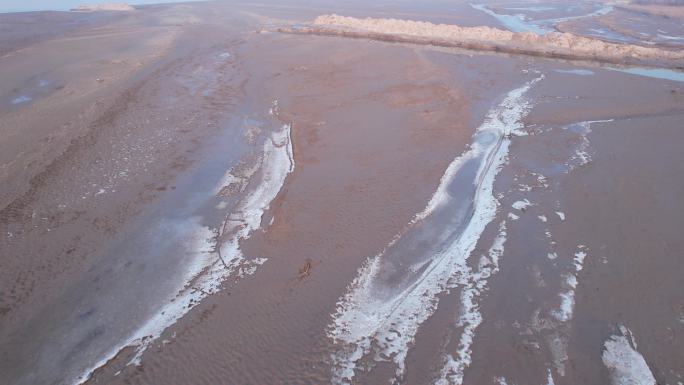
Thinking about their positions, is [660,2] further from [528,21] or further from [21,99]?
[21,99]

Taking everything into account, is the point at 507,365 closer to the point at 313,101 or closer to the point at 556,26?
the point at 313,101

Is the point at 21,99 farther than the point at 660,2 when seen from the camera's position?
No

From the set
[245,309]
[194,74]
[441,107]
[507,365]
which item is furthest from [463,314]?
[194,74]

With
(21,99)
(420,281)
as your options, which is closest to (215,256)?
(420,281)

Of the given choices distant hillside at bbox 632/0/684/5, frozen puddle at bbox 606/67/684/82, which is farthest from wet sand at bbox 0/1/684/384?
distant hillside at bbox 632/0/684/5

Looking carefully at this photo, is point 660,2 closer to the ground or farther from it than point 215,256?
farther from it

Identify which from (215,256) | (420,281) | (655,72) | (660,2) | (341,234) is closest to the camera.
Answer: (420,281)
